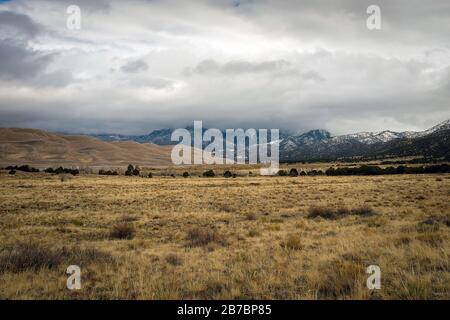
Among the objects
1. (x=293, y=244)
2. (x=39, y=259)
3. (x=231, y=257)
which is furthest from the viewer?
(x=293, y=244)

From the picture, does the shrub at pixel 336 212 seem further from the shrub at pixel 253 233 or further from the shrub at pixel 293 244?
the shrub at pixel 293 244

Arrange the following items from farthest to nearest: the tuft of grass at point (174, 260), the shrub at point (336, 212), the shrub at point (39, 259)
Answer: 1. the shrub at point (336, 212)
2. the tuft of grass at point (174, 260)
3. the shrub at point (39, 259)

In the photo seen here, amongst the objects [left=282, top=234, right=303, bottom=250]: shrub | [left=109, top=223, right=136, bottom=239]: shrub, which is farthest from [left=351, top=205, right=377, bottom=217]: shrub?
[left=109, top=223, right=136, bottom=239]: shrub

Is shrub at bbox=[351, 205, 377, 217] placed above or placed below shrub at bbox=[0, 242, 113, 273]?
below

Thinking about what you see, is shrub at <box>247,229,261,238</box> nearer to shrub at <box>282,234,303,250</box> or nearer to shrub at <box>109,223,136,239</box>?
shrub at <box>282,234,303,250</box>

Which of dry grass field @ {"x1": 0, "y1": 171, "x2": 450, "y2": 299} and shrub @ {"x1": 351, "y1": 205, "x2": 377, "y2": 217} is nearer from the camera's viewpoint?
dry grass field @ {"x1": 0, "y1": 171, "x2": 450, "y2": 299}

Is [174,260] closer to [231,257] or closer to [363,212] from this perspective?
[231,257]

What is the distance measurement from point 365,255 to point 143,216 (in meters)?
14.1

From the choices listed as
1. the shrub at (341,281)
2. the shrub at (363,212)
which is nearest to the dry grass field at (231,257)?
the shrub at (341,281)

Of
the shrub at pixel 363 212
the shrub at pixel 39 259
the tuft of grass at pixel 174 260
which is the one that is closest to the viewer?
the shrub at pixel 39 259

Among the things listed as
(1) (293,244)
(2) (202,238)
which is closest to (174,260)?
(2) (202,238)

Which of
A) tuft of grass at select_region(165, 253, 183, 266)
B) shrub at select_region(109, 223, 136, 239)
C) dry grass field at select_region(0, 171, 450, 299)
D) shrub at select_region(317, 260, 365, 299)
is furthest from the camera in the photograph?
shrub at select_region(109, 223, 136, 239)

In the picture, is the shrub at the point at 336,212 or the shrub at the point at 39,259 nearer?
the shrub at the point at 39,259
